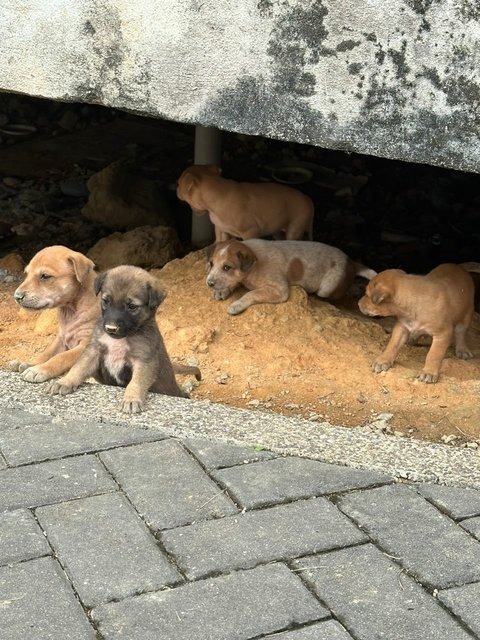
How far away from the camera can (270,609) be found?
127 inches

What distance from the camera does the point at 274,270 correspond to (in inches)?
286

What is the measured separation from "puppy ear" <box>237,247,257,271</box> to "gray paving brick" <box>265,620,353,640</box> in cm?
417

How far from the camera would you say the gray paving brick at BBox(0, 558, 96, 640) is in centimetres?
308

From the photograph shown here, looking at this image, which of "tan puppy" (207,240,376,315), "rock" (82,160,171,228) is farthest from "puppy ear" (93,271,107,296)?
"rock" (82,160,171,228)

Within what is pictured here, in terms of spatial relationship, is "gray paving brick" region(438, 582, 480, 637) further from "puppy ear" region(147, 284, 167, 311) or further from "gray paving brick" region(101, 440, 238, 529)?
"puppy ear" region(147, 284, 167, 311)

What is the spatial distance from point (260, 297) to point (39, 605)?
13.5 ft

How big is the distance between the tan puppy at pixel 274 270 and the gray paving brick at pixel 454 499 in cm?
322

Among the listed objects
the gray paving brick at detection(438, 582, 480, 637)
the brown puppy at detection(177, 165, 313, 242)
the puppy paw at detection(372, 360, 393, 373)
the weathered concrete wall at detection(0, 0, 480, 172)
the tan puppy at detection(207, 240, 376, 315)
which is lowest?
the puppy paw at detection(372, 360, 393, 373)

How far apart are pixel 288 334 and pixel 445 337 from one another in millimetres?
1083

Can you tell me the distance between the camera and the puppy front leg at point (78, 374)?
15.9ft

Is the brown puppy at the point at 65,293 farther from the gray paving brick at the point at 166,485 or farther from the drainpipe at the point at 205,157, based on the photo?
the drainpipe at the point at 205,157

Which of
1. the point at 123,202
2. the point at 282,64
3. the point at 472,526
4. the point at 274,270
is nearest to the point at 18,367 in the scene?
the point at 282,64

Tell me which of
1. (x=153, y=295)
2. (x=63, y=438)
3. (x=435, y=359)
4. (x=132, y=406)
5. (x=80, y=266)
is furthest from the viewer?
(x=435, y=359)

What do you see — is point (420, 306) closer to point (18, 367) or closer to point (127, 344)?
point (127, 344)
